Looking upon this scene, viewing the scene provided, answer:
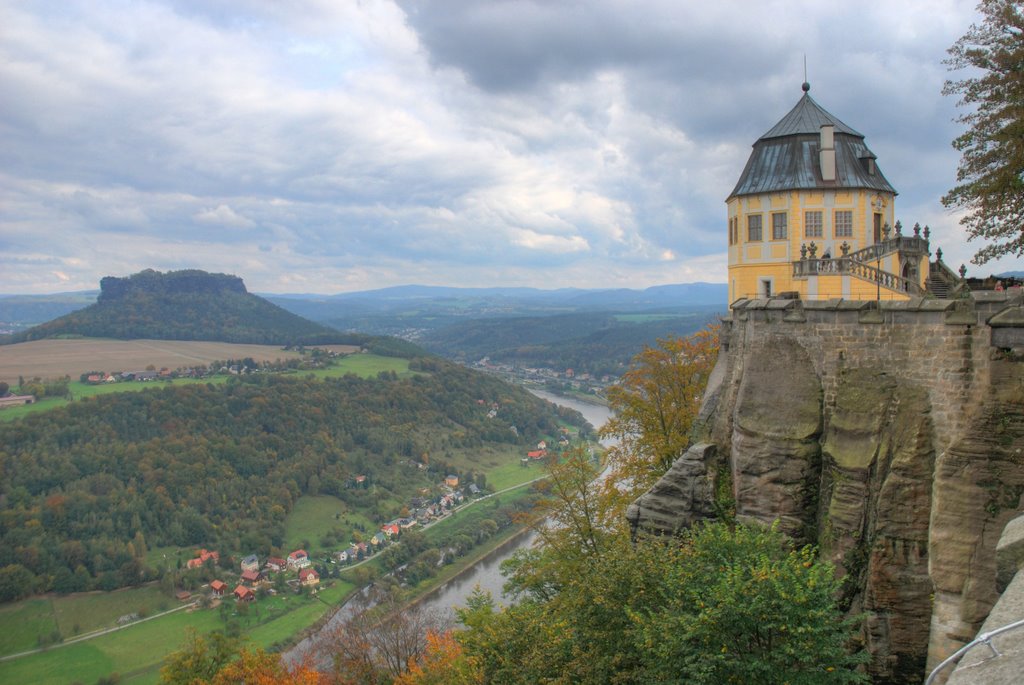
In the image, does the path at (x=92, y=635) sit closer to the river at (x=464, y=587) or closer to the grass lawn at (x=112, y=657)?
the grass lawn at (x=112, y=657)

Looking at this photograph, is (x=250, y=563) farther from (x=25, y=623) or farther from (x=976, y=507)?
(x=976, y=507)

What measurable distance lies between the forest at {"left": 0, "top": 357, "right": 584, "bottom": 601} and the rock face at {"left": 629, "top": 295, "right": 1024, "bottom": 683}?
231 feet

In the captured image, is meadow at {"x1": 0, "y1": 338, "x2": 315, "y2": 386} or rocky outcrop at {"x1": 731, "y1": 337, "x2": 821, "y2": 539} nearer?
rocky outcrop at {"x1": 731, "y1": 337, "x2": 821, "y2": 539}

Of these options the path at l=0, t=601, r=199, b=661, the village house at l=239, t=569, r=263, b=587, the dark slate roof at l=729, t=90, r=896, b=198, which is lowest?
the path at l=0, t=601, r=199, b=661

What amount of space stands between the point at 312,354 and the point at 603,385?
220ft

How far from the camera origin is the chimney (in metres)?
25.7

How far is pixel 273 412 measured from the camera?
109 metres

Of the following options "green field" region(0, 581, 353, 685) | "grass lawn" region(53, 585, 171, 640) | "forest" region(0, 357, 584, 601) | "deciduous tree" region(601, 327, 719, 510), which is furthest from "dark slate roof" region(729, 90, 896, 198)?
"forest" region(0, 357, 584, 601)

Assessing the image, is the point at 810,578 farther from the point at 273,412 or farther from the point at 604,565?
the point at 273,412

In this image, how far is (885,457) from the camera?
15461 millimetres

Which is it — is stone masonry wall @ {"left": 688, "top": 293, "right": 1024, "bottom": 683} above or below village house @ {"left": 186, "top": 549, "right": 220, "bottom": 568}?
above

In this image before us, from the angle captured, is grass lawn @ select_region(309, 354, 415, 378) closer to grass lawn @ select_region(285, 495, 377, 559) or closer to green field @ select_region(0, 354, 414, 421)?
green field @ select_region(0, 354, 414, 421)

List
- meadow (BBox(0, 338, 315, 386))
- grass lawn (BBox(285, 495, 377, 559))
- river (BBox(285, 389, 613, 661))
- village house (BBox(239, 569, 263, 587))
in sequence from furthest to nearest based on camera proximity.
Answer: meadow (BBox(0, 338, 315, 386))
grass lawn (BBox(285, 495, 377, 559))
village house (BBox(239, 569, 263, 587))
river (BBox(285, 389, 613, 661))

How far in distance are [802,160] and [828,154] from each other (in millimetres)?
888
